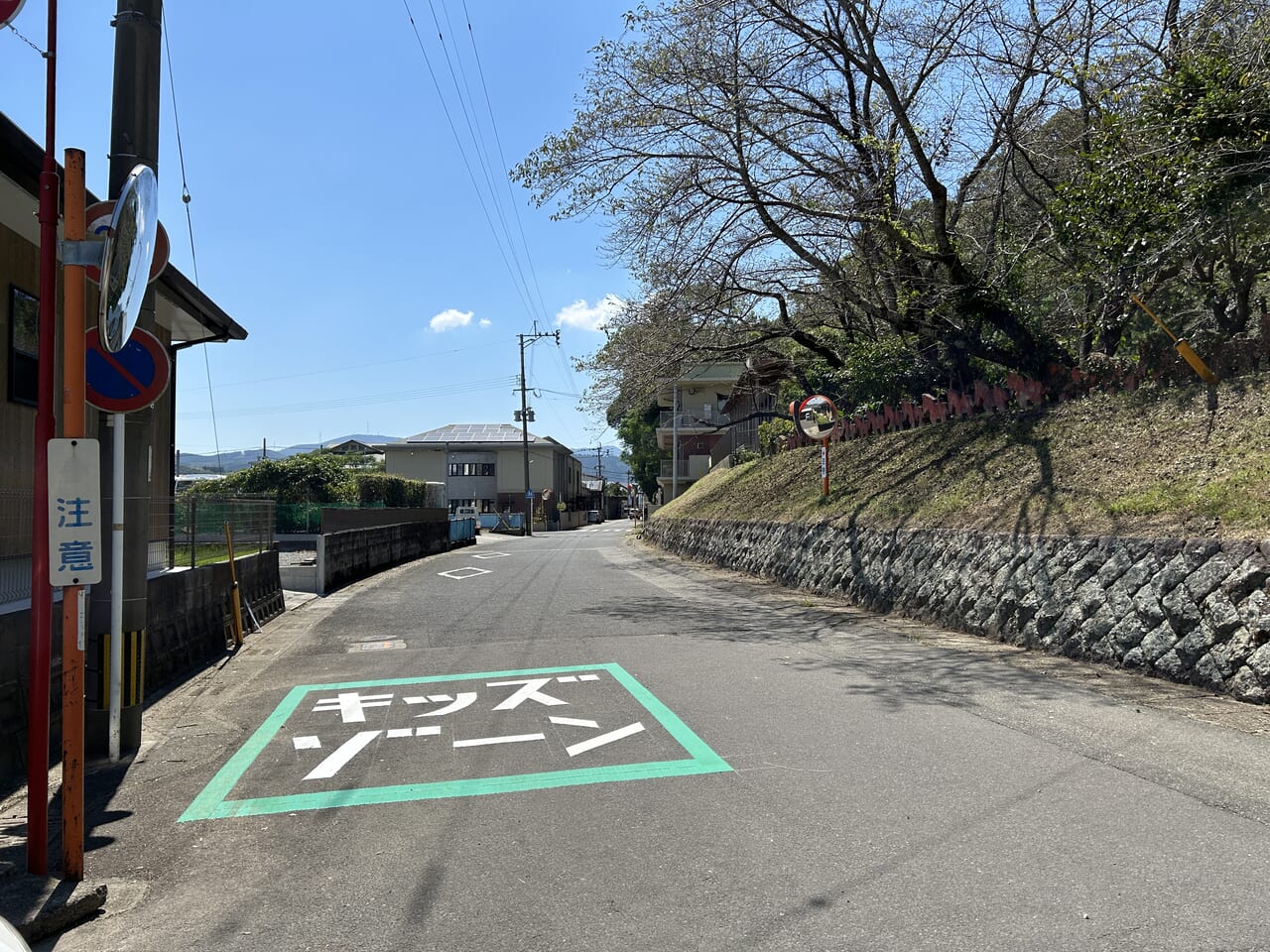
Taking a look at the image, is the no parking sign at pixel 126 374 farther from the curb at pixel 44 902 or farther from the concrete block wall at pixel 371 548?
the concrete block wall at pixel 371 548

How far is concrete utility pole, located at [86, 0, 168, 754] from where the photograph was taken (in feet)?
20.5

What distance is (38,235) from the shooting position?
953cm

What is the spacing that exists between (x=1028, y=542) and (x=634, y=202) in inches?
359

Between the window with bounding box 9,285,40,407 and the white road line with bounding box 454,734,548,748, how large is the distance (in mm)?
6464

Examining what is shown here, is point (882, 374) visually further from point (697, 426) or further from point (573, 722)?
point (697, 426)

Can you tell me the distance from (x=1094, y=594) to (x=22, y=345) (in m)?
11.6

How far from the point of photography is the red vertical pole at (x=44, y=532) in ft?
13.0

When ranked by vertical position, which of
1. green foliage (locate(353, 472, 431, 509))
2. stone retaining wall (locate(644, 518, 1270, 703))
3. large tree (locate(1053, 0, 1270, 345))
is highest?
large tree (locate(1053, 0, 1270, 345))

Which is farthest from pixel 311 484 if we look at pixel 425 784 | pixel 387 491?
pixel 425 784

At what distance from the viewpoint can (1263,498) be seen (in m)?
8.20

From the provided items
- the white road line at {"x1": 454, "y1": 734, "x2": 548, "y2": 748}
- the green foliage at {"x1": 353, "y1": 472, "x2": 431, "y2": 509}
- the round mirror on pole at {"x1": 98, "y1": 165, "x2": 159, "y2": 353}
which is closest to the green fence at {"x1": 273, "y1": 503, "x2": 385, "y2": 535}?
the green foliage at {"x1": 353, "y1": 472, "x2": 431, "y2": 509}

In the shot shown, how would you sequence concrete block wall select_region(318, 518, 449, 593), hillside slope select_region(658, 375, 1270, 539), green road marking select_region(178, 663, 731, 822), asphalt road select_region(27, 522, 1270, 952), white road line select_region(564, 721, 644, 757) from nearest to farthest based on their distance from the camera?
asphalt road select_region(27, 522, 1270, 952) → green road marking select_region(178, 663, 731, 822) → white road line select_region(564, 721, 644, 757) → hillside slope select_region(658, 375, 1270, 539) → concrete block wall select_region(318, 518, 449, 593)

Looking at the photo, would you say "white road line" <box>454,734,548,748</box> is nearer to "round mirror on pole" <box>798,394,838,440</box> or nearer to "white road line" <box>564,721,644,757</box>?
"white road line" <box>564,721,644,757</box>

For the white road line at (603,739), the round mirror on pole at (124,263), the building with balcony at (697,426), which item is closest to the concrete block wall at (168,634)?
the round mirror on pole at (124,263)
